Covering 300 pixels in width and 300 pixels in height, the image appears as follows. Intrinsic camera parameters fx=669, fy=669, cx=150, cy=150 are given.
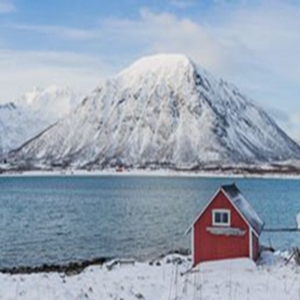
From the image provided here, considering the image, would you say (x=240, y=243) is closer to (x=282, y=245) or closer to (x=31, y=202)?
(x=282, y=245)

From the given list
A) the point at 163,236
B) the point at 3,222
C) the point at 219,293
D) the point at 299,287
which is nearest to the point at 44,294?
the point at 219,293

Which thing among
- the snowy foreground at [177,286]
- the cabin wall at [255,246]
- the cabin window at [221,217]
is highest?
the cabin window at [221,217]

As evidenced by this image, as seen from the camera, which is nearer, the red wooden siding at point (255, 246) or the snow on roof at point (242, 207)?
the red wooden siding at point (255, 246)

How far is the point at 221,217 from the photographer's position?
27141 millimetres

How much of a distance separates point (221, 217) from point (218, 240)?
0.94m

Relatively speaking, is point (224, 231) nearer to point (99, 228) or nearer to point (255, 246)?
point (255, 246)

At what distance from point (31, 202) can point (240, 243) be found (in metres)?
77.6

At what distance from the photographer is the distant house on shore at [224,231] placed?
87.0 feet

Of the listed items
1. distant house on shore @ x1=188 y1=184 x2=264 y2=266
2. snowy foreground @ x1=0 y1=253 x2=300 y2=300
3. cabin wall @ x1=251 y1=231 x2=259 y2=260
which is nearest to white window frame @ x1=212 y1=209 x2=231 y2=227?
distant house on shore @ x1=188 y1=184 x2=264 y2=266

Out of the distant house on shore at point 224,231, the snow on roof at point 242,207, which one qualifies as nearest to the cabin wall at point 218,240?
the distant house on shore at point 224,231

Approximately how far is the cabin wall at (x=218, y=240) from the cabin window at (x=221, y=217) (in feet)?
0.44

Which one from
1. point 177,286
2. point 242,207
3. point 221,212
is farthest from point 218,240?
point 177,286

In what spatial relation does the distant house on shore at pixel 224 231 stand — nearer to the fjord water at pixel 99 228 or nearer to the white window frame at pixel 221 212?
the white window frame at pixel 221 212

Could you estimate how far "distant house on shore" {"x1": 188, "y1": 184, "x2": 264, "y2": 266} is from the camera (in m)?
26.5
